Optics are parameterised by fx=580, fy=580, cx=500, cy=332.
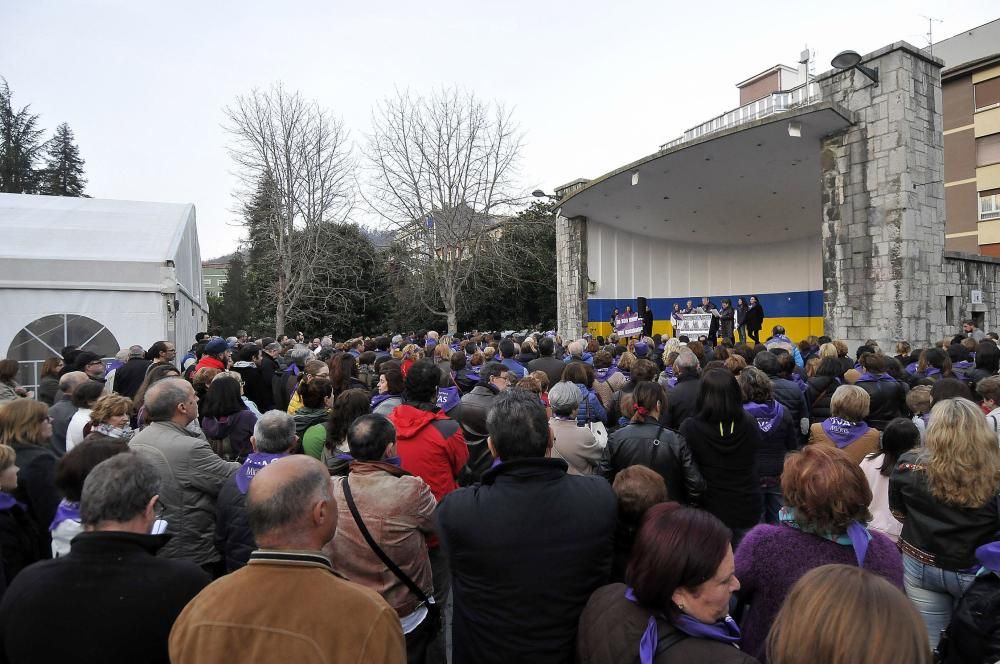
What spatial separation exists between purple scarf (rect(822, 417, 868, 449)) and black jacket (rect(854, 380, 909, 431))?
1.28m

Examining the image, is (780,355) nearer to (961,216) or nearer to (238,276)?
(961,216)

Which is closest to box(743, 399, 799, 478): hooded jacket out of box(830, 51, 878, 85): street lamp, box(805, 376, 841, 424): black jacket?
box(805, 376, 841, 424): black jacket

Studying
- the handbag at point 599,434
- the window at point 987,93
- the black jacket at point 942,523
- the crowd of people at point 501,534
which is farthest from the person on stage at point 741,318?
the window at point 987,93

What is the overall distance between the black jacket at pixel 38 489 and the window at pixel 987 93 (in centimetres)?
3792

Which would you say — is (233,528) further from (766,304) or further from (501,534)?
(766,304)

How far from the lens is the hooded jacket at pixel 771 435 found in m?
4.17

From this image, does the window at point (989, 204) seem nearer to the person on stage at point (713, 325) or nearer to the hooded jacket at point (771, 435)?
the person on stage at point (713, 325)

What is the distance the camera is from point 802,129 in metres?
13.3

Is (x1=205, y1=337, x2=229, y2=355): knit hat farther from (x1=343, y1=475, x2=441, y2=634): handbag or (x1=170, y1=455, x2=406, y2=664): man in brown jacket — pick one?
(x1=170, y1=455, x2=406, y2=664): man in brown jacket

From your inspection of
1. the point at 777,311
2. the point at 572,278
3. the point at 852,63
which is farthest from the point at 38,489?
A: the point at 777,311

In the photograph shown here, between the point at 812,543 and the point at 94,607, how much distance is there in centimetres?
222

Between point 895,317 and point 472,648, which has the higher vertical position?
point 895,317

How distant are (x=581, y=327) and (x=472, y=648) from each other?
779 inches

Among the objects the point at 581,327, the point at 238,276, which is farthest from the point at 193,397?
the point at 238,276
